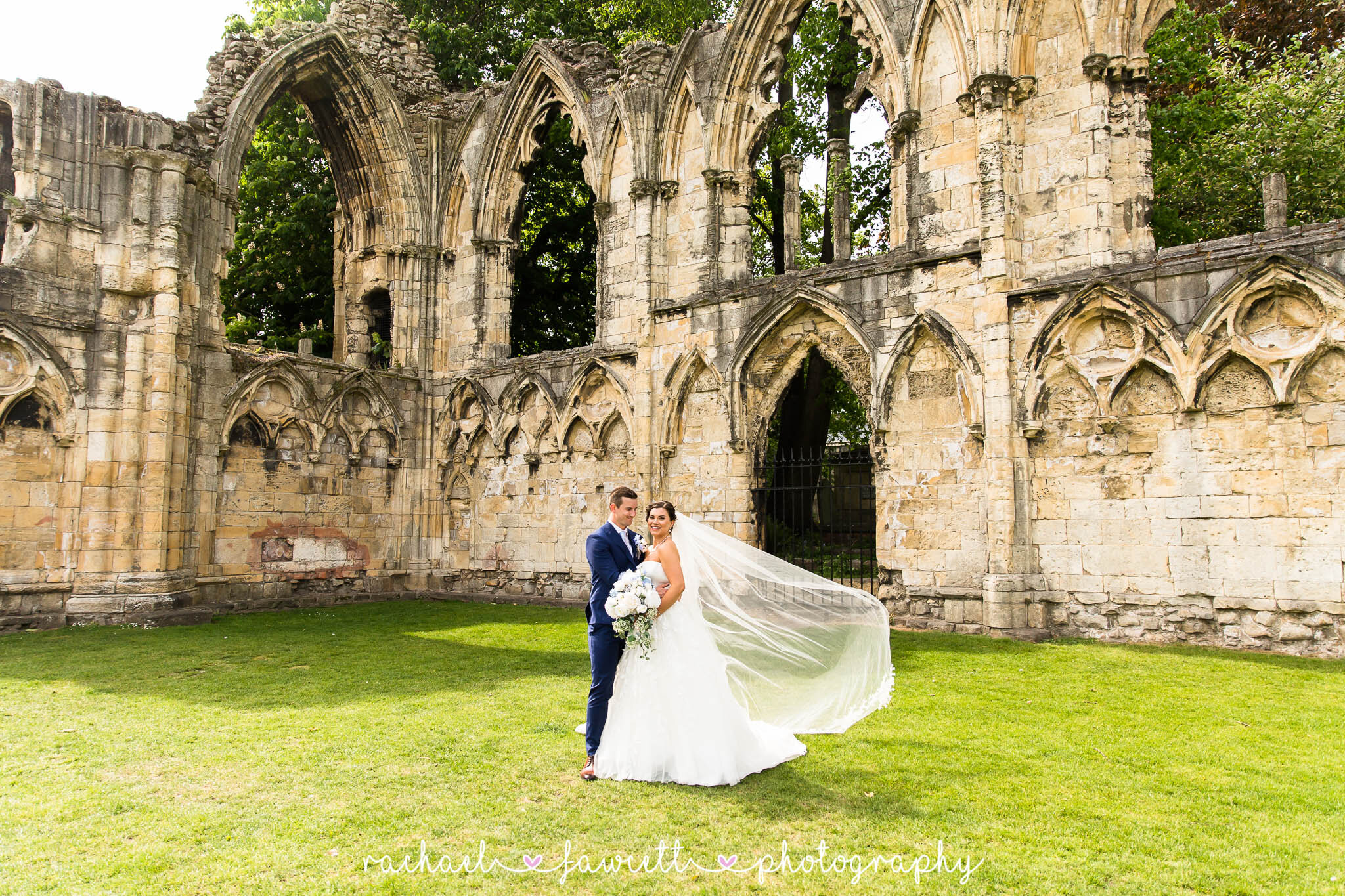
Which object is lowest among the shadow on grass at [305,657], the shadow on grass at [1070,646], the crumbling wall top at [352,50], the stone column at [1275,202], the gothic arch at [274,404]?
the shadow on grass at [305,657]

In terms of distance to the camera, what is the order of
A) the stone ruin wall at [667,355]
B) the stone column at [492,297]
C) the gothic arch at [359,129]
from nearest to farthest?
1. the stone ruin wall at [667,355]
2. the gothic arch at [359,129]
3. the stone column at [492,297]

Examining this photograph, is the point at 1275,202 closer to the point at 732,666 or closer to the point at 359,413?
the point at 732,666

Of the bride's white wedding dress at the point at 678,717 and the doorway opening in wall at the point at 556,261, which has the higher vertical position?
the doorway opening in wall at the point at 556,261

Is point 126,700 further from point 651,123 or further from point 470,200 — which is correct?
point 470,200

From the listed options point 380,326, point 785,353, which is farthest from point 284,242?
point 785,353

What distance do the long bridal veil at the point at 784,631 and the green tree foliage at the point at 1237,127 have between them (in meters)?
10.6

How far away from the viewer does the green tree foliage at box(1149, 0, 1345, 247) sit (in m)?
13.6

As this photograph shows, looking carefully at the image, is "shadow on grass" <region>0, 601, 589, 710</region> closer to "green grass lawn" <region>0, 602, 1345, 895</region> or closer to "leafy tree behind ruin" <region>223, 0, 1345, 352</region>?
"green grass lawn" <region>0, 602, 1345, 895</region>

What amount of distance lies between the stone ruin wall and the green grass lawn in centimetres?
203

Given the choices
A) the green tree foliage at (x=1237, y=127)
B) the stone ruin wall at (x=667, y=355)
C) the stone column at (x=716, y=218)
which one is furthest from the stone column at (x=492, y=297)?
the green tree foliage at (x=1237, y=127)

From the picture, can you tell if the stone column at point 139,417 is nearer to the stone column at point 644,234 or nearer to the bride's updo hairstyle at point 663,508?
the stone column at point 644,234

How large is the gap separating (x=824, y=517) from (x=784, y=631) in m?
13.5

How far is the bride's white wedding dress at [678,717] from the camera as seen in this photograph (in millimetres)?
4742

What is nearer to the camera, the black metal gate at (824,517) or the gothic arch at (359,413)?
the black metal gate at (824,517)
